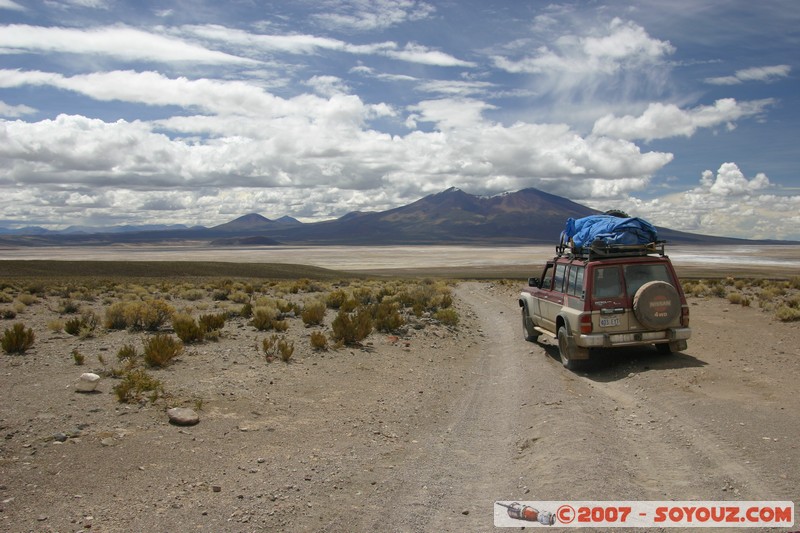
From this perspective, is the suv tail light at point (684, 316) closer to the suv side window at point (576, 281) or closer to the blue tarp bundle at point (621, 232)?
the blue tarp bundle at point (621, 232)

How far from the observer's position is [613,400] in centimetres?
873

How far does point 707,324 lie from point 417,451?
12.1 meters

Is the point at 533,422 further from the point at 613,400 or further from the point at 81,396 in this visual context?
the point at 81,396

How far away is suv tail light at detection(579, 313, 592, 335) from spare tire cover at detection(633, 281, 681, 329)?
80 centimetres

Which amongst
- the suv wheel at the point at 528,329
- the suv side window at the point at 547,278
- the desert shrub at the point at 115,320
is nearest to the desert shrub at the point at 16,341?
the desert shrub at the point at 115,320

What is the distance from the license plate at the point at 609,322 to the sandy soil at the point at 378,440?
0.95 metres

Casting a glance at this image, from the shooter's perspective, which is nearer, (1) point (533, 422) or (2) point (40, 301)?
(1) point (533, 422)

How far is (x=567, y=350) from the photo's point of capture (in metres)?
10.8

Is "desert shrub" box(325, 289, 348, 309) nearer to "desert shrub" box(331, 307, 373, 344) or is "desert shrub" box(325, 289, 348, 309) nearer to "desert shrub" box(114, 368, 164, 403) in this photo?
"desert shrub" box(331, 307, 373, 344)

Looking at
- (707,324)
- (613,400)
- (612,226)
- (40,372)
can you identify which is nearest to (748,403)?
(613,400)

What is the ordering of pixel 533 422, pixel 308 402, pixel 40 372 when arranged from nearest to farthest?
pixel 533 422 < pixel 308 402 < pixel 40 372

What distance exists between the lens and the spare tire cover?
10008 millimetres

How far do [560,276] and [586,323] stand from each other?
6.79 ft

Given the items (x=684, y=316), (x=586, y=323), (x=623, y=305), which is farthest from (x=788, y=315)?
(x=586, y=323)
